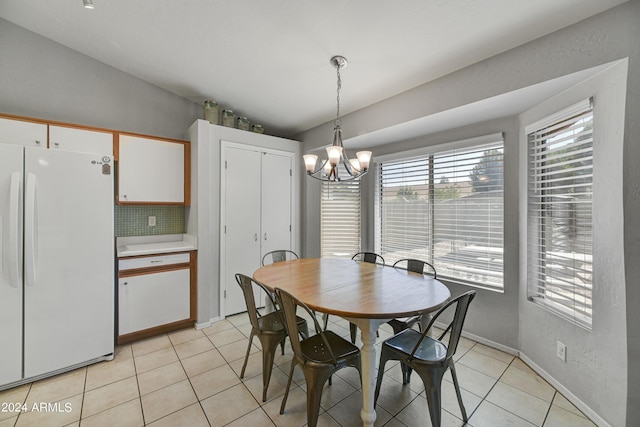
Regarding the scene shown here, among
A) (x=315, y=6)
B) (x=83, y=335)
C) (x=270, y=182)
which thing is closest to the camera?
(x=315, y=6)

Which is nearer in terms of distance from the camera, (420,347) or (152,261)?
(420,347)

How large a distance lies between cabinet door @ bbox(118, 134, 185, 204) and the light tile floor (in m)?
1.62

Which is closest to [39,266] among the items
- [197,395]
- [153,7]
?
[197,395]

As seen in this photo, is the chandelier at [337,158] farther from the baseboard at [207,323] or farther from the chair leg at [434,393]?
the baseboard at [207,323]

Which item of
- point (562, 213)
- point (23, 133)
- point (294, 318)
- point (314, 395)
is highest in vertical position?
point (23, 133)

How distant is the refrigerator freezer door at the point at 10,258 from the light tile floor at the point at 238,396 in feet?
0.82

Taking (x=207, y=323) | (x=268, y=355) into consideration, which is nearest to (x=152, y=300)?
(x=207, y=323)

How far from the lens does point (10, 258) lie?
1.89 meters

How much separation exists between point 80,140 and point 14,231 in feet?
3.49

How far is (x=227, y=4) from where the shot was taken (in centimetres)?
188

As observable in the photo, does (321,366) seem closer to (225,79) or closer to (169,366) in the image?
(169,366)

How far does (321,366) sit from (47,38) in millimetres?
3994

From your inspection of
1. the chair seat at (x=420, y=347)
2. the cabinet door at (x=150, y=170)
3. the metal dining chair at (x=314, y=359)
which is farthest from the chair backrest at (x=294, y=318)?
the cabinet door at (x=150, y=170)

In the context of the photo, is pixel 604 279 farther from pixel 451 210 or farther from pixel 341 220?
pixel 341 220
